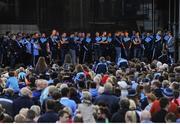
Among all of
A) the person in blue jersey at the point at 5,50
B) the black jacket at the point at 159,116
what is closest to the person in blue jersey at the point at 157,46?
the person in blue jersey at the point at 5,50

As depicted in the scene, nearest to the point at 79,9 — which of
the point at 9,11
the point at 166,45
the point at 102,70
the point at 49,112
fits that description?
the point at 9,11

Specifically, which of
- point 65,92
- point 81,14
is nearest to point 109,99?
point 65,92

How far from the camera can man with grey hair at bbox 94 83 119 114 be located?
1088 centimetres

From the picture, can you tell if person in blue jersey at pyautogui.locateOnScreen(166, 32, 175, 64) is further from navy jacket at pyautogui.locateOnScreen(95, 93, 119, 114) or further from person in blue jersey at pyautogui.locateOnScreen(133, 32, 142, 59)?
navy jacket at pyautogui.locateOnScreen(95, 93, 119, 114)

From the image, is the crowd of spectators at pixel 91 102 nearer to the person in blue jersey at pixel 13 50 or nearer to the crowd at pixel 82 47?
the person in blue jersey at pixel 13 50

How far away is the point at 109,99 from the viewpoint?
11.2 meters

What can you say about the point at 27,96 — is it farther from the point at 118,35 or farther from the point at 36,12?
the point at 36,12

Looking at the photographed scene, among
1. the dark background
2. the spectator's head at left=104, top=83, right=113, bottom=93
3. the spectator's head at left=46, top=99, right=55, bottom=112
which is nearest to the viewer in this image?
the spectator's head at left=46, top=99, right=55, bottom=112

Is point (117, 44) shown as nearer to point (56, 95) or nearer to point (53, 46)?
point (53, 46)

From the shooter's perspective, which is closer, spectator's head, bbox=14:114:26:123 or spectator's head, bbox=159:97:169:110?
spectator's head, bbox=14:114:26:123

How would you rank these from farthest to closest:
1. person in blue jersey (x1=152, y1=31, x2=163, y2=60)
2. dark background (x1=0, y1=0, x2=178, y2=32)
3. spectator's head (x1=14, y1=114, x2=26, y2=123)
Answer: dark background (x1=0, y1=0, x2=178, y2=32) → person in blue jersey (x1=152, y1=31, x2=163, y2=60) → spectator's head (x1=14, y1=114, x2=26, y2=123)

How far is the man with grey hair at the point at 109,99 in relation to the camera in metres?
10.9

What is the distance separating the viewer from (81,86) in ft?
41.9

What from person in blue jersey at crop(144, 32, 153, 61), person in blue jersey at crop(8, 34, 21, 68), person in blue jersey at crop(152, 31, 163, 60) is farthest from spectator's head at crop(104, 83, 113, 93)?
person in blue jersey at crop(144, 32, 153, 61)
